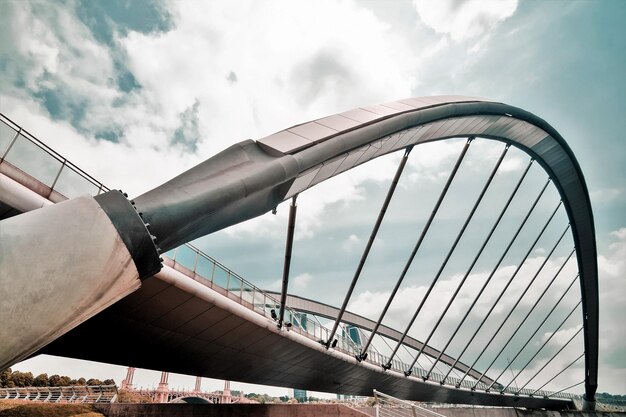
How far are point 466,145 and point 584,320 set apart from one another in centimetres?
3949

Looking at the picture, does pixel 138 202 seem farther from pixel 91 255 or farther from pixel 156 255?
pixel 91 255

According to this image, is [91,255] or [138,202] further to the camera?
[138,202]

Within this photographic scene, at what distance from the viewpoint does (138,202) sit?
13.3ft

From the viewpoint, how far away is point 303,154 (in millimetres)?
7129

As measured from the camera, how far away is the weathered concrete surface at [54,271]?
267 centimetres

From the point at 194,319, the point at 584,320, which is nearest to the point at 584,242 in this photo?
the point at 584,320

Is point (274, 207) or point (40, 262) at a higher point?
point (274, 207)

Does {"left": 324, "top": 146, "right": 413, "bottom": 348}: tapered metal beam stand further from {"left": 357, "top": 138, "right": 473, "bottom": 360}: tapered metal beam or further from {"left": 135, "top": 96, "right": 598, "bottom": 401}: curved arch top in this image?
{"left": 357, "top": 138, "right": 473, "bottom": 360}: tapered metal beam

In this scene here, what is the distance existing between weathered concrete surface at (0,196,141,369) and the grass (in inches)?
669

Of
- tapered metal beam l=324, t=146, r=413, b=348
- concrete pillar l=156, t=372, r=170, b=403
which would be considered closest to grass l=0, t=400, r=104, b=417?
tapered metal beam l=324, t=146, r=413, b=348

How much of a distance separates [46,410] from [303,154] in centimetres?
1793

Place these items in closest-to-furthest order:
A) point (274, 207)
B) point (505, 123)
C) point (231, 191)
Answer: point (231, 191) < point (274, 207) < point (505, 123)

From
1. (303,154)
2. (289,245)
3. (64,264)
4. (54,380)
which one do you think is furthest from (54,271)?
(54,380)

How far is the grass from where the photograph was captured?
14.9 meters
